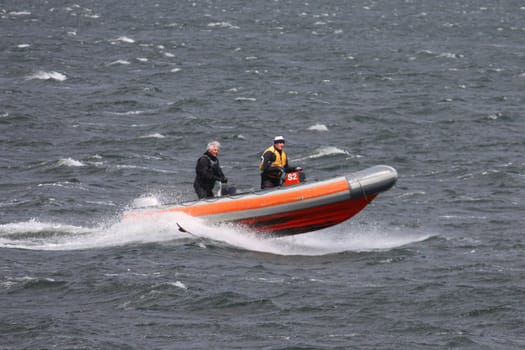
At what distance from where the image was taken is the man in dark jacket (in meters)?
21.3

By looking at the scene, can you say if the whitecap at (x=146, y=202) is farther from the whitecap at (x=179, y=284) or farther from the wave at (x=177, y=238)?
the whitecap at (x=179, y=284)

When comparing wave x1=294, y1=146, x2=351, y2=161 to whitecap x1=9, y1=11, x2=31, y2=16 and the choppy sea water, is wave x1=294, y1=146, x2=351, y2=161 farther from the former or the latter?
whitecap x1=9, y1=11, x2=31, y2=16

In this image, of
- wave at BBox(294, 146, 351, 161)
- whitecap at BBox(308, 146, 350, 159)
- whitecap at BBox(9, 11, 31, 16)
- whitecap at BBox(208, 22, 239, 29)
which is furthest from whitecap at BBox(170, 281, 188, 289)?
whitecap at BBox(9, 11, 31, 16)

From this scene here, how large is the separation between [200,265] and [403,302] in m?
4.03

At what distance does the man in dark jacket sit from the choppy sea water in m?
0.73

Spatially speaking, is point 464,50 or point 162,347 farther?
point 464,50

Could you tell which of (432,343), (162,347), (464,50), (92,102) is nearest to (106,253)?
(162,347)

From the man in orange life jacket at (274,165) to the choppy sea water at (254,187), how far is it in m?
1.15

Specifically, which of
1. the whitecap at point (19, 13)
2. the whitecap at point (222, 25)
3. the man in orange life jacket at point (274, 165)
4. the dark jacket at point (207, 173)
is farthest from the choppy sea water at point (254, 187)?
the whitecap at point (19, 13)

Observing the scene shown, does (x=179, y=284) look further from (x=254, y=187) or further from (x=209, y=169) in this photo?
(x=254, y=187)

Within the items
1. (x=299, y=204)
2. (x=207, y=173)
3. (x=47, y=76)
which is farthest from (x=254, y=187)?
(x=47, y=76)

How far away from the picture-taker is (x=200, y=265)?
65.0 feet

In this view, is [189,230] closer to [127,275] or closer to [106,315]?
[127,275]

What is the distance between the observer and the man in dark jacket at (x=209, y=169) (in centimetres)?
2127
